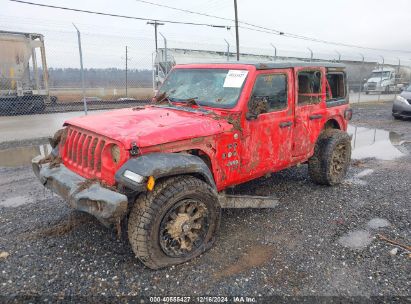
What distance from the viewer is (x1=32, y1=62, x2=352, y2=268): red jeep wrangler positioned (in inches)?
120

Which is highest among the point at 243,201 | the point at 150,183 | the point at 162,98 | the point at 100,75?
the point at 100,75

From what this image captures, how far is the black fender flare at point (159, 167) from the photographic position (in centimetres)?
288

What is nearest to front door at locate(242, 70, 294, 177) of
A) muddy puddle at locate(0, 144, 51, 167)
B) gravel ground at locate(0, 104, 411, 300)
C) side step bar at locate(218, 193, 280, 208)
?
side step bar at locate(218, 193, 280, 208)

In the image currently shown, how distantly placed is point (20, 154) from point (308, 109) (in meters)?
6.14

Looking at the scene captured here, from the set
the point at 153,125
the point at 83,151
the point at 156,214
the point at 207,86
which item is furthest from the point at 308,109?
the point at 83,151

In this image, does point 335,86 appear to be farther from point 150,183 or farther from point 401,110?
point 401,110

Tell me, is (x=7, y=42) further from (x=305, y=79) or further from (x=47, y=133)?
(x=305, y=79)

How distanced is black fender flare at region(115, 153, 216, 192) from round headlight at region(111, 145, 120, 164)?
0.17 meters

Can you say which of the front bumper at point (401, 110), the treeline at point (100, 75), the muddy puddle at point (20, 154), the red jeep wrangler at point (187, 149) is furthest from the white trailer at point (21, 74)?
the front bumper at point (401, 110)

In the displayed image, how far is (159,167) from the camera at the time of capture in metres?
2.95

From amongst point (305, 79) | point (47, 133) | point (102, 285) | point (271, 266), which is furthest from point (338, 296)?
point (47, 133)

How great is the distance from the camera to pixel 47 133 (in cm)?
959

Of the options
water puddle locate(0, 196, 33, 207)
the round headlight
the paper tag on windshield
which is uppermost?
the paper tag on windshield

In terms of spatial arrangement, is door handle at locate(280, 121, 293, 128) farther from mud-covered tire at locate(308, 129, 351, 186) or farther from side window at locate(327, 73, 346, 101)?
side window at locate(327, 73, 346, 101)
